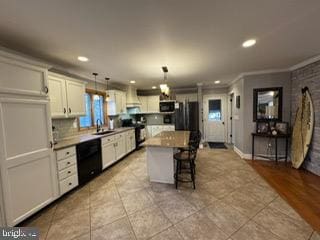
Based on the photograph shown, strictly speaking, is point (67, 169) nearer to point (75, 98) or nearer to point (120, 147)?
point (75, 98)

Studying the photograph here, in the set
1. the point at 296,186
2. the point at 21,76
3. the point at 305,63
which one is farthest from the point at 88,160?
the point at 305,63

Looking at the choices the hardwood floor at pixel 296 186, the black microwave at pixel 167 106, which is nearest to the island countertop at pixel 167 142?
the hardwood floor at pixel 296 186

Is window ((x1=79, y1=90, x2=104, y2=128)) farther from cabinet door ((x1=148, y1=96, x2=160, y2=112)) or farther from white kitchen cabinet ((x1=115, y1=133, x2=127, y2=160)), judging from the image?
cabinet door ((x1=148, y1=96, x2=160, y2=112))

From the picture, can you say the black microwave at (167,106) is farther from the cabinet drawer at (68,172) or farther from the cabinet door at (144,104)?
the cabinet drawer at (68,172)

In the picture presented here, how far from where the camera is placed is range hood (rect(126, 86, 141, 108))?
6089 mm

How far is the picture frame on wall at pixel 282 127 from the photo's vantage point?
411 centimetres

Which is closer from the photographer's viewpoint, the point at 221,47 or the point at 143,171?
the point at 221,47

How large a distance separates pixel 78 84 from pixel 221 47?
3.00m

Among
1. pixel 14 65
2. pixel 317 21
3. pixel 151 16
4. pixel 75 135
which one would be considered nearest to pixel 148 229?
pixel 151 16

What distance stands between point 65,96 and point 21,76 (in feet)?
3.84

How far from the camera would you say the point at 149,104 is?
6.93 metres

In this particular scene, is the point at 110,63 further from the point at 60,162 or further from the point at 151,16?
the point at 60,162

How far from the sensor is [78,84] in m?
3.56

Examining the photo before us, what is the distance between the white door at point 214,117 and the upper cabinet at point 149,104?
2066 millimetres
